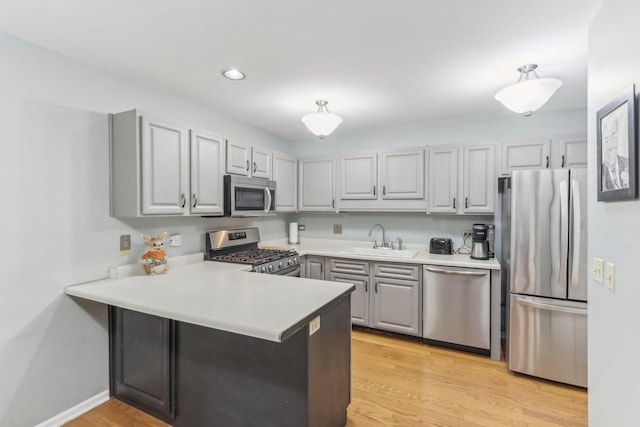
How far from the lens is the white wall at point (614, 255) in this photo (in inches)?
47.3

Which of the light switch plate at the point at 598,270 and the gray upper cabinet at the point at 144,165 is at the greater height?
the gray upper cabinet at the point at 144,165

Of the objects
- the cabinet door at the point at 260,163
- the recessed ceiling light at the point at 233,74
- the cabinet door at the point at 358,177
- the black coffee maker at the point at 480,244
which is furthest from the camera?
the cabinet door at the point at 358,177

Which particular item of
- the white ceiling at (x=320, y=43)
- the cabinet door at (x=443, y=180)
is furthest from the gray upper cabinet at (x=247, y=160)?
the cabinet door at (x=443, y=180)

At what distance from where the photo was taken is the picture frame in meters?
1.17

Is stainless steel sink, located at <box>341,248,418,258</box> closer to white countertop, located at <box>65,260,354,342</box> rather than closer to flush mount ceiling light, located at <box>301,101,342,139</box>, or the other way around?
flush mount ceiling light, located at <box>301,101,342,139</box>

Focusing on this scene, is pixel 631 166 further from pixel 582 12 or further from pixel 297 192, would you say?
pixel 297 192

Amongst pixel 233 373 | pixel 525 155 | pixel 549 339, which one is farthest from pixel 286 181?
pixel 549 339

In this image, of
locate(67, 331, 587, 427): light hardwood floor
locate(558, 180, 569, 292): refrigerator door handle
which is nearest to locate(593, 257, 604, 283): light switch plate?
locate(558, 180, 569, 292): refrigerator door handle

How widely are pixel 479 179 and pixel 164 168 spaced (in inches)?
115

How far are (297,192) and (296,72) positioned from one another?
1.92 m

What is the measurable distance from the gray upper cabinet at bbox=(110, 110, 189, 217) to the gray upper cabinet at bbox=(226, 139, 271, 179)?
567 millimetres

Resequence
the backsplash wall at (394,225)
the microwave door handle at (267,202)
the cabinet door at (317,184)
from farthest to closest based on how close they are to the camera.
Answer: the cabinet door at (317,184) → the backsplash wall at (394,225) → the microwave door handle at (267,202)

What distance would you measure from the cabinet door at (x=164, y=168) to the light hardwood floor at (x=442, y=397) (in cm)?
144

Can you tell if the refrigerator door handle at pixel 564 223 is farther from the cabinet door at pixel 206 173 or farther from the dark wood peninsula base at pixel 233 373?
the cabinet door at pixel 206 173
